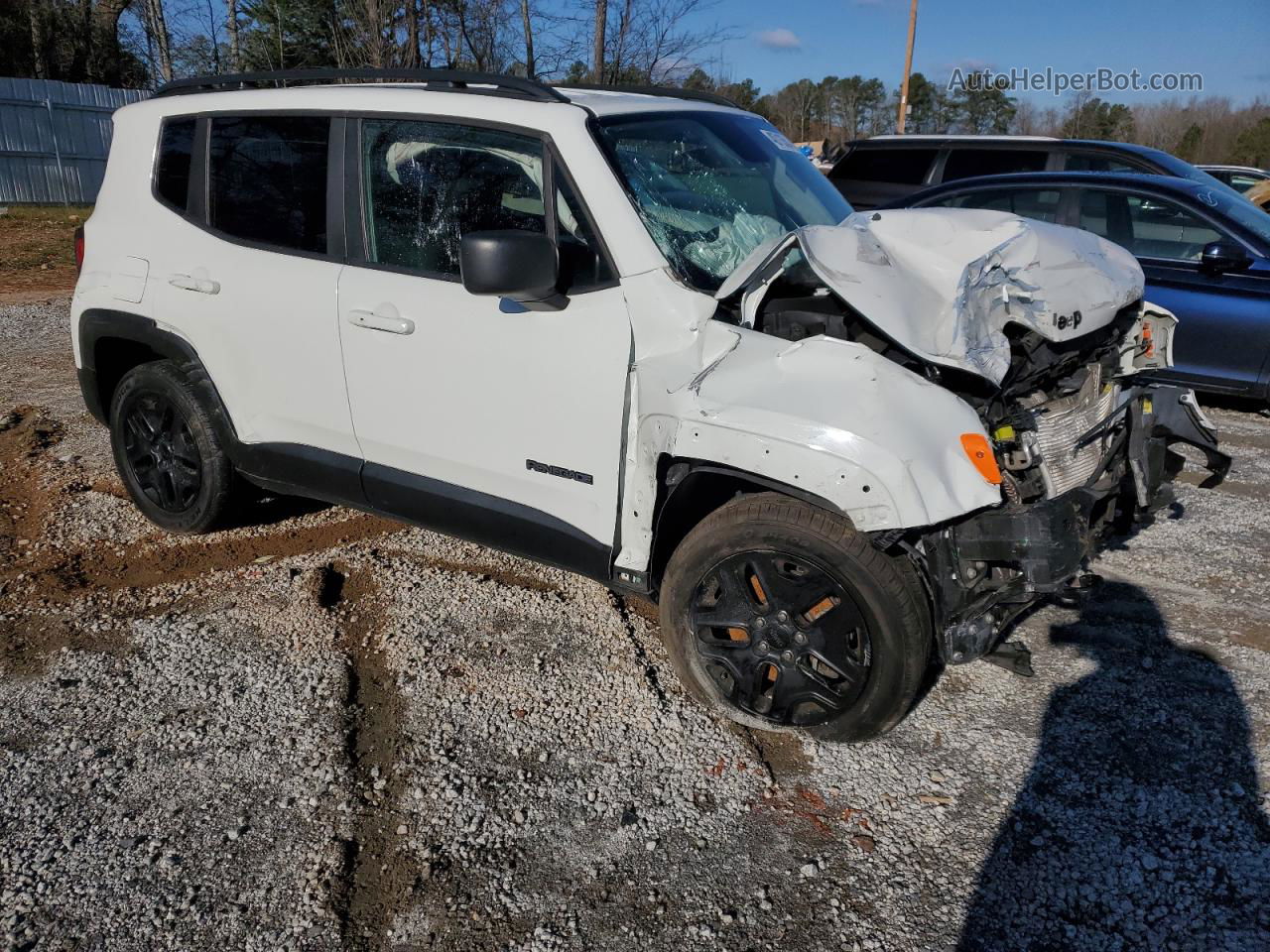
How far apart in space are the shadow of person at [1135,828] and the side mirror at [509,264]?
2115 mm

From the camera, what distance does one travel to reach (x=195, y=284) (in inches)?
158

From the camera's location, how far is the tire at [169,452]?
14.0ft

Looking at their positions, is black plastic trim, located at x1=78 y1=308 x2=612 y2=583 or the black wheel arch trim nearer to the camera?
the black wheel arch trim

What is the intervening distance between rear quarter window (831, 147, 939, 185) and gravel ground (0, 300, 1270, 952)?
681cm

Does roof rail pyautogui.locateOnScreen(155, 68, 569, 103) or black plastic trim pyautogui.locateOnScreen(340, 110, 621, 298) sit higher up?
roof rail pyautogui.locateOnScreen(155, 68, 569, 103)

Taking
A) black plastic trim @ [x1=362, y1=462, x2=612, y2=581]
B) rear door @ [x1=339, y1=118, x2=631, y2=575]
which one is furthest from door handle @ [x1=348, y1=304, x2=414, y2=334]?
black plastic trim @ [x1=362, y1=462, x2=612, y2=581]

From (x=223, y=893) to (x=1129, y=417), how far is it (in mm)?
3267

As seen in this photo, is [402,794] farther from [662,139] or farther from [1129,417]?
[1129,417]

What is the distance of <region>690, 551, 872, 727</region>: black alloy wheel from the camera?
2865 millimetres

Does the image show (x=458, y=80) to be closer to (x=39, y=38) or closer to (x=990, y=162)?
(x=990, y=162)

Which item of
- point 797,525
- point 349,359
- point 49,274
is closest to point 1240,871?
point 797,525

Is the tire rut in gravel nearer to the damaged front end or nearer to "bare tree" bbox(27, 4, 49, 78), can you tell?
the damaged front end

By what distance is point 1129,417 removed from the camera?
3434 mm

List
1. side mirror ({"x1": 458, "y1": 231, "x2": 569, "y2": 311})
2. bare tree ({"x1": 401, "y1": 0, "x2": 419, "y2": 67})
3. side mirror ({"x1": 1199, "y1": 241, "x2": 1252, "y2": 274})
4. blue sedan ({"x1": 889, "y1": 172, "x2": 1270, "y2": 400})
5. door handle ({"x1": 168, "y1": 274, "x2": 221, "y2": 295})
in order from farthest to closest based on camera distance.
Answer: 1. bare tree ({"x1": 401, "y1": 0, "x2": 419, "y2": 67})
2. blue sedan ({"x1": 889, "y1": 172, "x2": 1270, "y2": 400})
3. side mirror ({"x1": 1199, "y1": 241, "x2": 1252, "y2": 274})
4. door handle ({"x1": 168, "y1": 274, "x2": 221, "y2": 295})
5. side mirror ({"x1": 458, "y1": 231, "x2": 569, "y2": 311})
